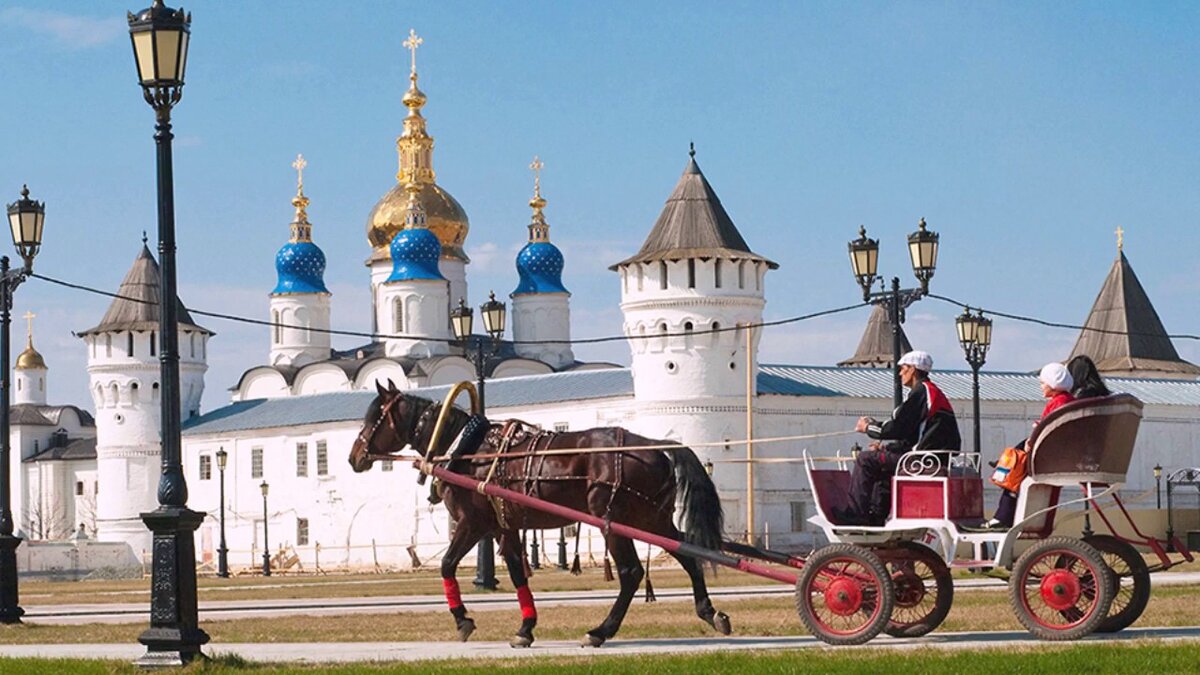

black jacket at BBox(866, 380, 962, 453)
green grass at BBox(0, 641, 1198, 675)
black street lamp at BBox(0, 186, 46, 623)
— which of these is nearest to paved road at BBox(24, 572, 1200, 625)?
black street lamp at BBox(0, 186, 46, 623)

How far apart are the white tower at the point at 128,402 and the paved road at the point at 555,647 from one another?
193ft

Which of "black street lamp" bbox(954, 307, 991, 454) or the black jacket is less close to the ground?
"black street lamp" bbox(954, 307, 991, 454)

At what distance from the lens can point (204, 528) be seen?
74.5 m

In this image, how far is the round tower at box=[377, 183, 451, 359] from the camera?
7981cm

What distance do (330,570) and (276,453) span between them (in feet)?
24.4

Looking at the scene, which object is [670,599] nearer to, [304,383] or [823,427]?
[823,427]

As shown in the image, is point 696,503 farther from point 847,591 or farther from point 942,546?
point 942,546

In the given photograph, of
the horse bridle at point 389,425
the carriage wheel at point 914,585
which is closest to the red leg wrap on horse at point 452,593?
the horse bridle at point 389,425

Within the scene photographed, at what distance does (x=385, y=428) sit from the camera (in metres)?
16.8

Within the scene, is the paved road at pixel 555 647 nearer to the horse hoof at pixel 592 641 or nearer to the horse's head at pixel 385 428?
the horse hoof at pixel 592 641

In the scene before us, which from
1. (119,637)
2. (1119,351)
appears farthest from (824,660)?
(1119,351)

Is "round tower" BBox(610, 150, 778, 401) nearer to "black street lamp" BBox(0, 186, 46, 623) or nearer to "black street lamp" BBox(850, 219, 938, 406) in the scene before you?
"black street lamp" BBox(850, 219, 938, 406)

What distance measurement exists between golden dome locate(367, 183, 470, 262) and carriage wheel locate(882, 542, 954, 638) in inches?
2803

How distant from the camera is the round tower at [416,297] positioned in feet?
262
